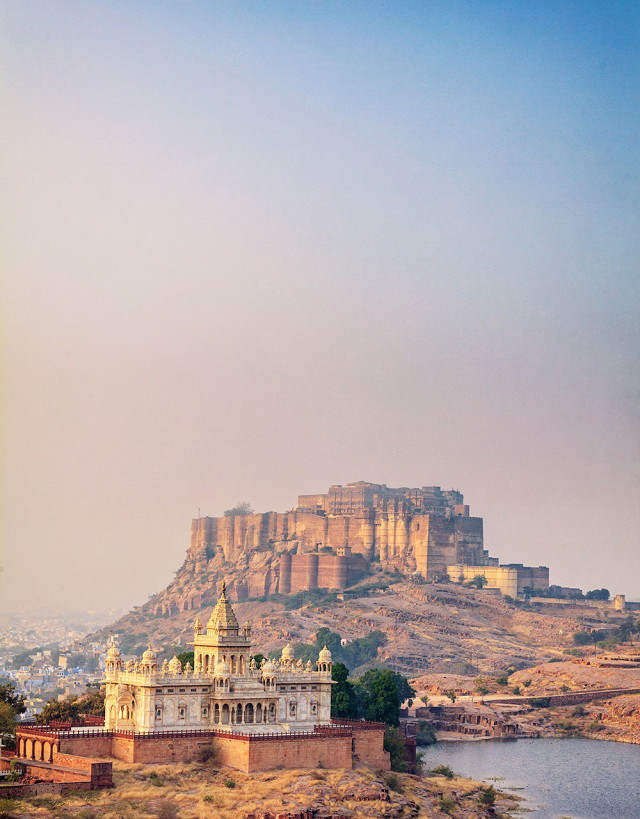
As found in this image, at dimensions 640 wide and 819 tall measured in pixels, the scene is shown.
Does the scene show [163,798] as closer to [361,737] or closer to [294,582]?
[361,737]

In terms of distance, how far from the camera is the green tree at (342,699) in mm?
69812

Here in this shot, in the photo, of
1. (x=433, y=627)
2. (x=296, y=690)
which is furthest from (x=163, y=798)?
(x=433, y=627)

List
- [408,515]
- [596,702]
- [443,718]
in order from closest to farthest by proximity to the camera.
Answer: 1. [443,718]
2. [596,702]
3. [408,515]

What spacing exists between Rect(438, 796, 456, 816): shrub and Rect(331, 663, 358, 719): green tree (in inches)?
369

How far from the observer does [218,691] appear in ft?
194

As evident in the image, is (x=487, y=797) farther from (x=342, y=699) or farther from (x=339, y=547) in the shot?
(x=339, y=547)

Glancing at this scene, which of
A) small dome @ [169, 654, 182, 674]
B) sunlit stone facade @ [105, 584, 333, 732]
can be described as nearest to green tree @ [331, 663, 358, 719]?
sunlit stone facade @ [105, 584, 333, 732]

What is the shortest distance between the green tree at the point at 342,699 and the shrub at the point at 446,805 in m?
9.37

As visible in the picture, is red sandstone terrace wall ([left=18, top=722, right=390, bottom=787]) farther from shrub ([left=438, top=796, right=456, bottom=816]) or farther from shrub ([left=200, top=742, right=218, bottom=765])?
shrub ([left=438, top=796, right=456, bottom=816])

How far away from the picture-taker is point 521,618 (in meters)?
138

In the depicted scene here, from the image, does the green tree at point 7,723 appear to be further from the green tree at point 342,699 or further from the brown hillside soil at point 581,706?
the brown hillside soil at point 581,706

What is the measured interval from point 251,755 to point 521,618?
3321 inches

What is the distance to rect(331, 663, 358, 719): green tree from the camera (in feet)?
229

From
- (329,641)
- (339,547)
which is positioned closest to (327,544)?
(339,547)
